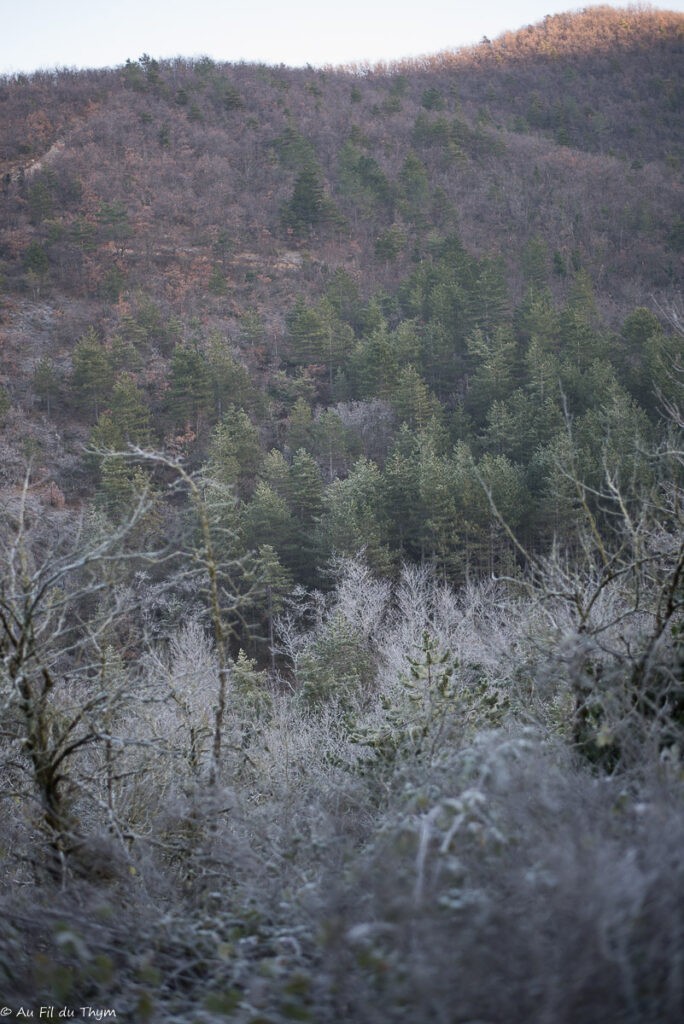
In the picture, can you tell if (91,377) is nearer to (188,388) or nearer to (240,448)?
(188,388)

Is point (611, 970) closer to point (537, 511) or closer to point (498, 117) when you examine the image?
point (537, 511)

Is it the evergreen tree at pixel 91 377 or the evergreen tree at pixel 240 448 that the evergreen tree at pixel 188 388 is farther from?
the evergreen tree at pixel 91 377

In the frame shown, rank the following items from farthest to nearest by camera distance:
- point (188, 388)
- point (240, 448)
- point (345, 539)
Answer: point (188, 388) → point (240, 448) → point (345, 539)

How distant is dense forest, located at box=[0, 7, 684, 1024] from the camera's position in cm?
262

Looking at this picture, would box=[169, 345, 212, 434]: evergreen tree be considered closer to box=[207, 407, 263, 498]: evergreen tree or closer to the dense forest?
the dense forest

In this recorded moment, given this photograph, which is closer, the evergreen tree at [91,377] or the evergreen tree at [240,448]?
the evergreen tree at [240,448]

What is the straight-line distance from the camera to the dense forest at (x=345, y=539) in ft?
8.60

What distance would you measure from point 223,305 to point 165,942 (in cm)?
4350

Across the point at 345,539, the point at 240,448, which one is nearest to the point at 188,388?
the point at 240,448

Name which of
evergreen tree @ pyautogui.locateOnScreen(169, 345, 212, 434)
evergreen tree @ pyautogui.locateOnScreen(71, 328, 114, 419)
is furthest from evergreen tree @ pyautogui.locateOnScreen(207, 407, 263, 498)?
evergreen tree @ pyautogui.locateOnScreen(71, 328, 114, 419)

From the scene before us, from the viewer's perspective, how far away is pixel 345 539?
2311 centimetres

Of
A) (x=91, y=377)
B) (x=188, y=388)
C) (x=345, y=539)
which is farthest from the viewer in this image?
(x=188, y=388)

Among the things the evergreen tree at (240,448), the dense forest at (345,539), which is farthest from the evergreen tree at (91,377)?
the evergreen tree at (240,448)

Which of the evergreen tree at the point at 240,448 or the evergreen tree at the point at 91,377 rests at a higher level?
the evergreen tree at the point at 91,377
